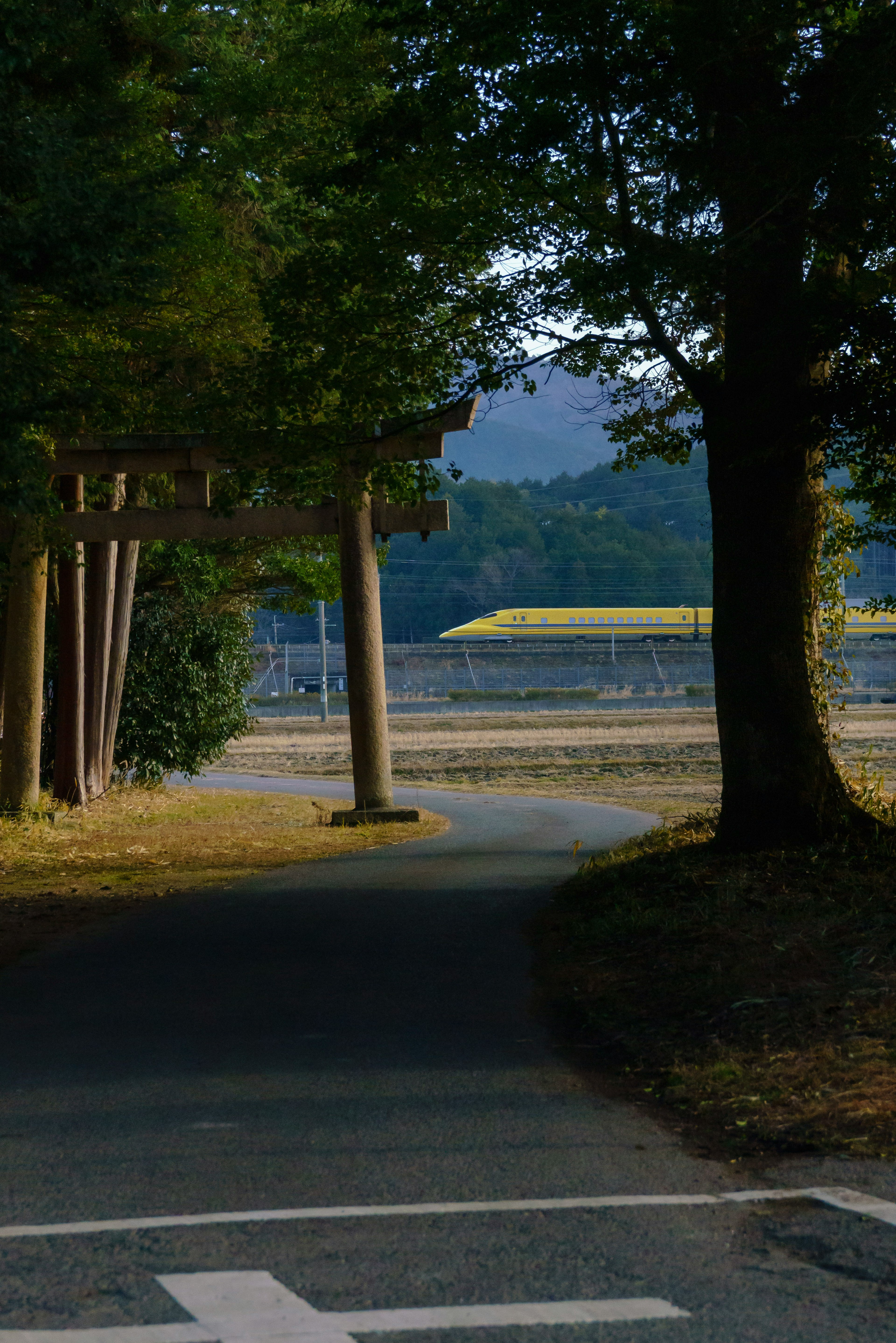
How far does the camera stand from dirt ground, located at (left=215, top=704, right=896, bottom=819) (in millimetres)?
25797

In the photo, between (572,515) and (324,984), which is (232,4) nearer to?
(324,984)

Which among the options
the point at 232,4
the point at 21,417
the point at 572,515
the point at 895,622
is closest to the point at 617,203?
the point at 21,417

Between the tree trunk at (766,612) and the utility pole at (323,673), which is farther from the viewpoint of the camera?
the utility pole at (323,673)

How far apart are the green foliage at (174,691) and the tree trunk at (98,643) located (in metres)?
2.83

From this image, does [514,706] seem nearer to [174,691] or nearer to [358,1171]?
[174,691]

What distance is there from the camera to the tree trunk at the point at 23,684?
15719mm

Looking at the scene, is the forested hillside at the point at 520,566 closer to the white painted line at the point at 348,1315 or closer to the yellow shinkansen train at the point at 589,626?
the yellow shinkansen train at the point at 589,626

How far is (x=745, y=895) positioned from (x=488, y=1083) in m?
3.49

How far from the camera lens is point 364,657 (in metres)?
17.1

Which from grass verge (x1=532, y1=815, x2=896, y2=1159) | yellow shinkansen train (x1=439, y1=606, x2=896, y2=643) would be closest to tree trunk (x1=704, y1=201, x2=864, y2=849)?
grass verge (x1=532, y1=815, x2=896, y2=1159)

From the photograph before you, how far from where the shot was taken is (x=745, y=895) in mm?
8305

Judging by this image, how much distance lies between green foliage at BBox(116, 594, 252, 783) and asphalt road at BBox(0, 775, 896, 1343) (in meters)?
14.5

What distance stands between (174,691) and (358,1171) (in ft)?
63.2

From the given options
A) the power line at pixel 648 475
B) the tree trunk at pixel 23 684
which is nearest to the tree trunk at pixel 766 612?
the tree trunk at pixel 23 684
